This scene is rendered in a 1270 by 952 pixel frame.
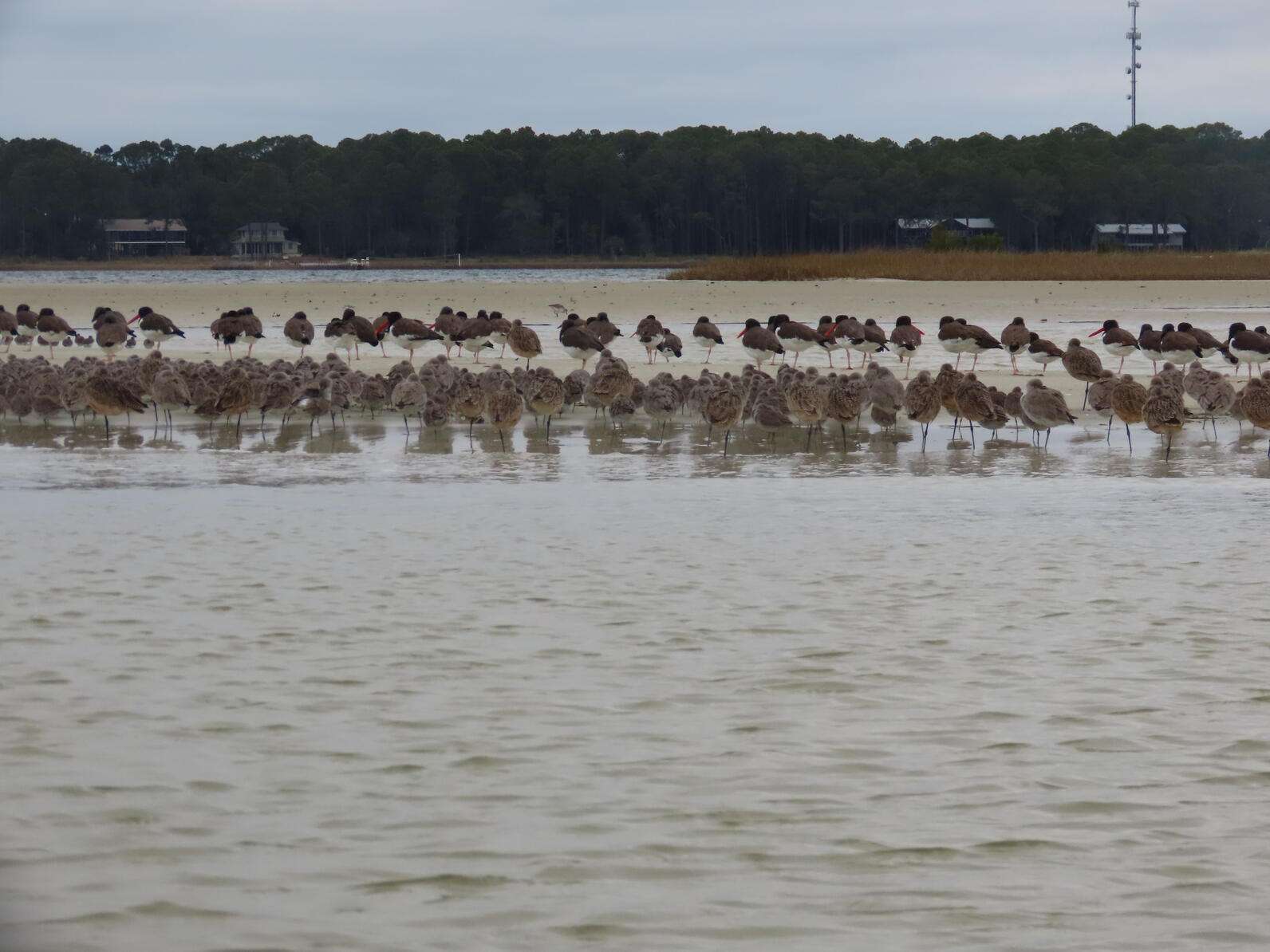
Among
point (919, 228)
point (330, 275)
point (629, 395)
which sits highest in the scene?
point (919, 228)

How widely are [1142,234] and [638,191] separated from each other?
3719 cm

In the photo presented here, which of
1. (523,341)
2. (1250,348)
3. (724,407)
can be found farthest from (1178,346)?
(724,407)

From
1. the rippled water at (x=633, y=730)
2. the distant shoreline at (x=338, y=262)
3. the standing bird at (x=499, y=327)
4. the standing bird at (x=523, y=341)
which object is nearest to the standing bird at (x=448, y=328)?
the standing bird at (x=499, y=327)

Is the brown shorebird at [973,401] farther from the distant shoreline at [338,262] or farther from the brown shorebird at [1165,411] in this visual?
the distant shoreline at [338,262]

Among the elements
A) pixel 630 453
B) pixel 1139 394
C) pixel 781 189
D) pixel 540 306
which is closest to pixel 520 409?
pixel 630 453

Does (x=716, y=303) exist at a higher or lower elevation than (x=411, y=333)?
higher

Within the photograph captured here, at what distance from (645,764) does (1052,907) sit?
5.25 ft

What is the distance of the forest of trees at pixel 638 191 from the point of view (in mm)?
104188

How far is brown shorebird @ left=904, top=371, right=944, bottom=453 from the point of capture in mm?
16172

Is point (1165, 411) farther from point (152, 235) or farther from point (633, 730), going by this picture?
point (152, 235)

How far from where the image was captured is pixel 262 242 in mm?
124875

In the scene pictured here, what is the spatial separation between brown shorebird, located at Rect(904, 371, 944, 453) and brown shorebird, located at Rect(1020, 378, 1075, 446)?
91cm

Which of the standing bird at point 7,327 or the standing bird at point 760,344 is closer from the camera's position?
the standing bird at point 760,344

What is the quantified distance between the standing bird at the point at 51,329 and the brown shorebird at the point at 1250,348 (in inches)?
748
